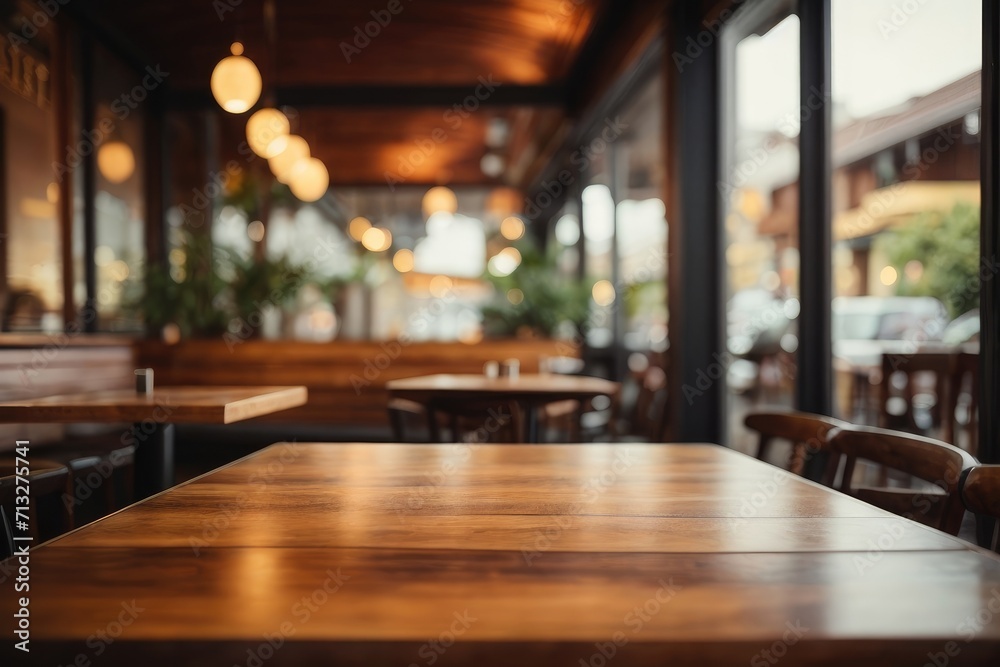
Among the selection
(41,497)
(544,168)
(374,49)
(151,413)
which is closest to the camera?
(41,497)

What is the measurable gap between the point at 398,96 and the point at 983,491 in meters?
6.41

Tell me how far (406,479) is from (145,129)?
6.37 m

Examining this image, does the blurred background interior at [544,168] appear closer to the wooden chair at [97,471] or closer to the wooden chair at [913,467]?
the wooden chair at [97,471]

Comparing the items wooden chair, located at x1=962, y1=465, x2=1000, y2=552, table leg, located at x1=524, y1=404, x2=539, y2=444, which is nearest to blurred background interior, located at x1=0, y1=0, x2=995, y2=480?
table leg, located at x1=524, y1=404, x2=539, y2=444

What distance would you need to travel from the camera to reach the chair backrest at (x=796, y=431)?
1710 millimetres

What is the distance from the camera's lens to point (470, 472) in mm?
1383

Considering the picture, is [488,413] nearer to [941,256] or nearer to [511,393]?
[511,393]

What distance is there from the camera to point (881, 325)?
9.84 feet

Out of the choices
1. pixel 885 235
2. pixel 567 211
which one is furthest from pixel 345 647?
pixel 567 211

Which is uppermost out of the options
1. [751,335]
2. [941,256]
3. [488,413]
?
[941,256]

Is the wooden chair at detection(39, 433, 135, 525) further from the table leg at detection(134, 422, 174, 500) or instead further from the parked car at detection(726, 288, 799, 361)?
the parked car at detection(726, 288, 799, 361)

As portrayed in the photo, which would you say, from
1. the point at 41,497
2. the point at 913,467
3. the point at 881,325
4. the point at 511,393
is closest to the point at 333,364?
the point at 511,393

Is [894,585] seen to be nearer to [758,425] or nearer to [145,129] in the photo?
[758,425]

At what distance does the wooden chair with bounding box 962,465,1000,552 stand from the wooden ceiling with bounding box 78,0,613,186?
467 cm
